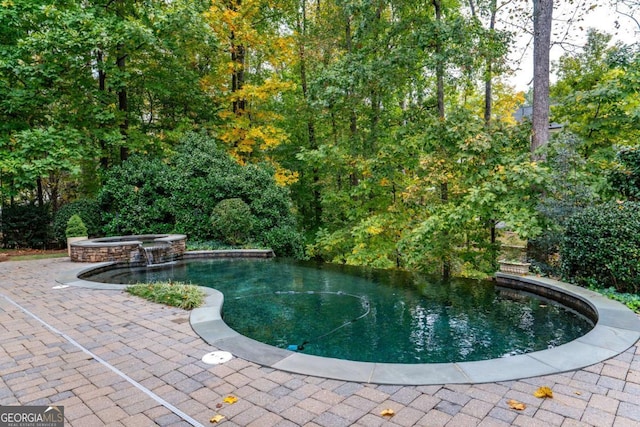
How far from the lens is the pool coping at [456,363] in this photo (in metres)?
2.63

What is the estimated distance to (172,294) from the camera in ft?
15.7

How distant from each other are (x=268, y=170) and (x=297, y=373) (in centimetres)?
861

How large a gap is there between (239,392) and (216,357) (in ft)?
2.13

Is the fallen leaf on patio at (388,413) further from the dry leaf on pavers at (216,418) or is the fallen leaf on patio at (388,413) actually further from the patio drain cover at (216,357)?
the patio drain cover at (216,357)

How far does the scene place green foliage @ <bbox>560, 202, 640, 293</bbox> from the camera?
427 cm

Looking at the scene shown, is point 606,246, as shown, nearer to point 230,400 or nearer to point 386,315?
point 386,315

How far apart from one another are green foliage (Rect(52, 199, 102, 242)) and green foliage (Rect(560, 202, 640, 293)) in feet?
38.9

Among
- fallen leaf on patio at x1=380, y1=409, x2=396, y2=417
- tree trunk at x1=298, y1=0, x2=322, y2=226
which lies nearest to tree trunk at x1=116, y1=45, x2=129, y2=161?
tree trunk at x1=298, y1=0, x2=322, y2=226

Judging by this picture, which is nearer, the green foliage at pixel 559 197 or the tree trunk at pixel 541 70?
the green foliage at pixel 559 197

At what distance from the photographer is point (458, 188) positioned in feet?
25.9

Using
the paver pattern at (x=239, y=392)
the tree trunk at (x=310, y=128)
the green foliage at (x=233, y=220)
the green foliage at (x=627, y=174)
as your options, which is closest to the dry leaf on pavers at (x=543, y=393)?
the paver pattern at (x=239, y=392)

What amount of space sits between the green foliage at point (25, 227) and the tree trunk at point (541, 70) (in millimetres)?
14299

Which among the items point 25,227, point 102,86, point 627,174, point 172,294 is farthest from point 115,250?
point 627,174

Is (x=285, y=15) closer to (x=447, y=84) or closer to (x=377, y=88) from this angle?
(x=377, y=88)
